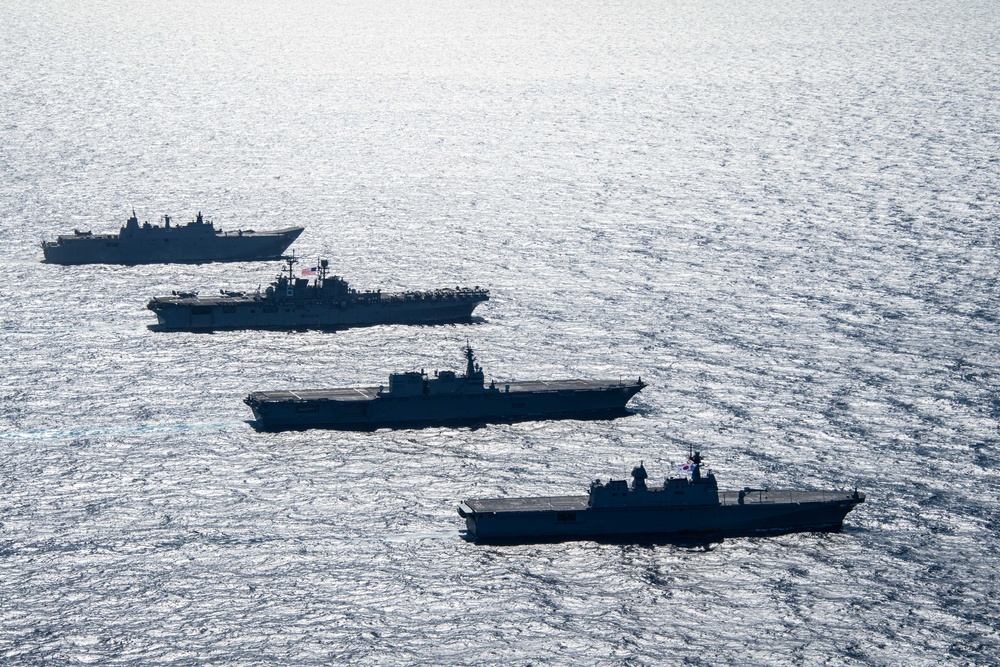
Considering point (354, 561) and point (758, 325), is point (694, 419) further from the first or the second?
point (354, 561)

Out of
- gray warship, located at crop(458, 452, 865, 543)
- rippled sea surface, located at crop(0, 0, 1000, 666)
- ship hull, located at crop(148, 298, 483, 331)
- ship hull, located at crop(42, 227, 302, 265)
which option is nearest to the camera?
rippled sea surface, located at crop(0, 0, 1000, 666)

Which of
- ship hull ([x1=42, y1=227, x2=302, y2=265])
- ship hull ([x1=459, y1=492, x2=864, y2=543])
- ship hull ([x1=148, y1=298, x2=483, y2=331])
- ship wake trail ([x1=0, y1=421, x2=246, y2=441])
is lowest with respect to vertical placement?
ship hull ([x1=459, y1=492, x2=864, y2=543])

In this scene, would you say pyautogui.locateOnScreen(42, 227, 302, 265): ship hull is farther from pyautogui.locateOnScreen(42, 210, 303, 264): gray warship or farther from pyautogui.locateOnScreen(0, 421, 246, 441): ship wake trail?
pyautogui.locateOnScreen(0, 421, 246, 441): ship wake trail

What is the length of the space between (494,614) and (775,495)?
26.5 meters

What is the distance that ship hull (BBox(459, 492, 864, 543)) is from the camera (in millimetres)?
110938

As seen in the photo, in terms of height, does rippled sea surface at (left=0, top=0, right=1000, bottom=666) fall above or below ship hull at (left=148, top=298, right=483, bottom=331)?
below

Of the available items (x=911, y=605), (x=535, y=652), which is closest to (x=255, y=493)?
(x=535, y=652)

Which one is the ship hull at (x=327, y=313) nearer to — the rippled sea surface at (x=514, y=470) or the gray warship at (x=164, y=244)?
the rippled sea surface at (x=514, y=470)

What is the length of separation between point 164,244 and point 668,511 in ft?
335

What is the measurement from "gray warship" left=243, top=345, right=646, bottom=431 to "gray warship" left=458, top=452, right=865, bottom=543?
23.7 meters

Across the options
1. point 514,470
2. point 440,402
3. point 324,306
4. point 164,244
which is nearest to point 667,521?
point 514,470

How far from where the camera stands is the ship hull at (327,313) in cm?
16625

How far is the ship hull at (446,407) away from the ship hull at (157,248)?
213 ft

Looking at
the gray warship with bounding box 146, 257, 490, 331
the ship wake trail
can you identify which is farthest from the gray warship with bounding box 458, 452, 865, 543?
the gray warship with bounding box 146, 257, 490, 331
